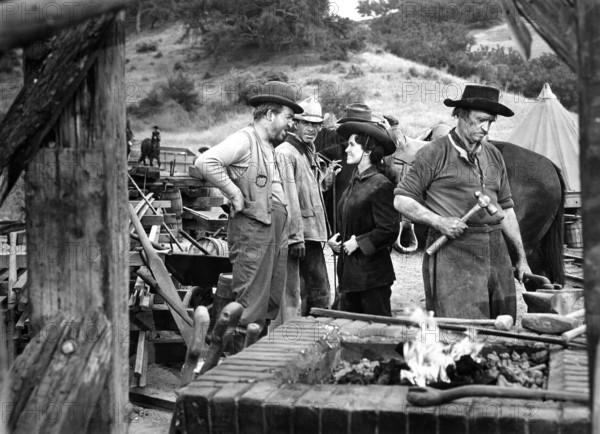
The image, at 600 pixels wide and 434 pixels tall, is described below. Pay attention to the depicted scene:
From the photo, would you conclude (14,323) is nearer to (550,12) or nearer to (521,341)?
(521,341)

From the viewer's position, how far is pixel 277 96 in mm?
6609

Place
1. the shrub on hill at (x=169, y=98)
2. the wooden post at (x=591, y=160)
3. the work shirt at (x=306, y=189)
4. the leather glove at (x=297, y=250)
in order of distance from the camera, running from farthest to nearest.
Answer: the shrub on hill at (x=169, y=98)
the work shirt at (x=306, y=189)
the leather glove at (x=297, y=250)
the wooden post at (x=591, y=160)

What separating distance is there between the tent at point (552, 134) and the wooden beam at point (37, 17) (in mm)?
12578

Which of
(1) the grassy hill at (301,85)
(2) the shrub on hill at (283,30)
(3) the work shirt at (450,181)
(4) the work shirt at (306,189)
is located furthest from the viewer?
(2) the shrub on hill at (283,30)

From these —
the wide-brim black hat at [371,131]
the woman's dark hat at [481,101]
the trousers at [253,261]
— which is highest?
the woman's dark hat at [481,101]

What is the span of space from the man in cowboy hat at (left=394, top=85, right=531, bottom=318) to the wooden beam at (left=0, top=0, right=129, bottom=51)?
12.4ft

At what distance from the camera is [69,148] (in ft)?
9.84

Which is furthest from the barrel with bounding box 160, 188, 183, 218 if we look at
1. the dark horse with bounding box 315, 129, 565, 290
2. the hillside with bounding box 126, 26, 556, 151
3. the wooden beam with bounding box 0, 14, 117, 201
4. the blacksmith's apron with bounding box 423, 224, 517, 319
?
the hillside with bounding box 126, 26, 556, 151

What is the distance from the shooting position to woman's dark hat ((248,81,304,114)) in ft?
21.7

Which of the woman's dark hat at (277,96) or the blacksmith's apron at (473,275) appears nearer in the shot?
the blacksmith's apron at (473,275)

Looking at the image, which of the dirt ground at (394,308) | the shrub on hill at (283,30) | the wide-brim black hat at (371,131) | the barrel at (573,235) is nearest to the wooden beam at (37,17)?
the dirt ground at (394,308)

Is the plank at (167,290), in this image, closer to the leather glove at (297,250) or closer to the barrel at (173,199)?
the leather glove at (297,250)

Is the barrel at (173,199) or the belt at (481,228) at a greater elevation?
the barrel at (173,199)

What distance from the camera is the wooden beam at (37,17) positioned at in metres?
2.13
